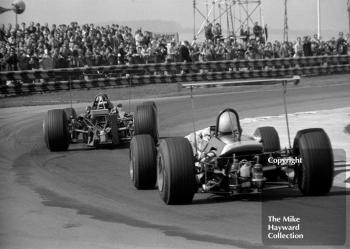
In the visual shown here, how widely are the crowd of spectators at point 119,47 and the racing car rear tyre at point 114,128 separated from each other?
22.0 ft

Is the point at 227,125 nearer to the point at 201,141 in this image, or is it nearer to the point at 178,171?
the point at 201,141

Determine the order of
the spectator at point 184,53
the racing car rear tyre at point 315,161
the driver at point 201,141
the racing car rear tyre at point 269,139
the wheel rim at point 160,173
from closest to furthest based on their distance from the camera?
the racing car rear tyre at point 315,161 → the wheel rim at point 160,173 → the driver at point 201,141 → the racing car rear tyre at point 269,139 → the spectator at point 184,53

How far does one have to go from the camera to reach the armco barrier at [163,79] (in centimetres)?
2803

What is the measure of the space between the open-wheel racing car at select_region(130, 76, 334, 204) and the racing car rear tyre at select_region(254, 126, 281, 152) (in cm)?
116

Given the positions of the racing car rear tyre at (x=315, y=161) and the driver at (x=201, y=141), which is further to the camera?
the driver at (x=201, y=141)

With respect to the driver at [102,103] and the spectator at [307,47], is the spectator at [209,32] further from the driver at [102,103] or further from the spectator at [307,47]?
the driver at [102,103]

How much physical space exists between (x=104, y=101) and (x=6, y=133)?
390cm

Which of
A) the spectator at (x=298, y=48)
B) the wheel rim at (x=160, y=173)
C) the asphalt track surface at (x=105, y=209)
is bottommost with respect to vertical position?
the asphalt track surface at (x=105, y=209)

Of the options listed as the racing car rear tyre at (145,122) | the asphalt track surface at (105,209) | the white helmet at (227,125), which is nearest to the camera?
the asphalt track surface at (105,209)

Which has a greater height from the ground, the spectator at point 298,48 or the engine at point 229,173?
the spectator at point 298,48

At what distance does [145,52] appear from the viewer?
3050 centimetres

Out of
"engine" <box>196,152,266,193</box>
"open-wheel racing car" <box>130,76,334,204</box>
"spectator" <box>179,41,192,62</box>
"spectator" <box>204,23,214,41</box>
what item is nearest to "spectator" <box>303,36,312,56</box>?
"spectator" <box>204,23,214,41</box>

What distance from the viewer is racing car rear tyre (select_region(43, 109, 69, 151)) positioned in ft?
56.0

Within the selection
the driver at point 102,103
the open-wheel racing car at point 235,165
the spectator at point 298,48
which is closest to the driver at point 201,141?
the open-wheel racing car at point 235,165
